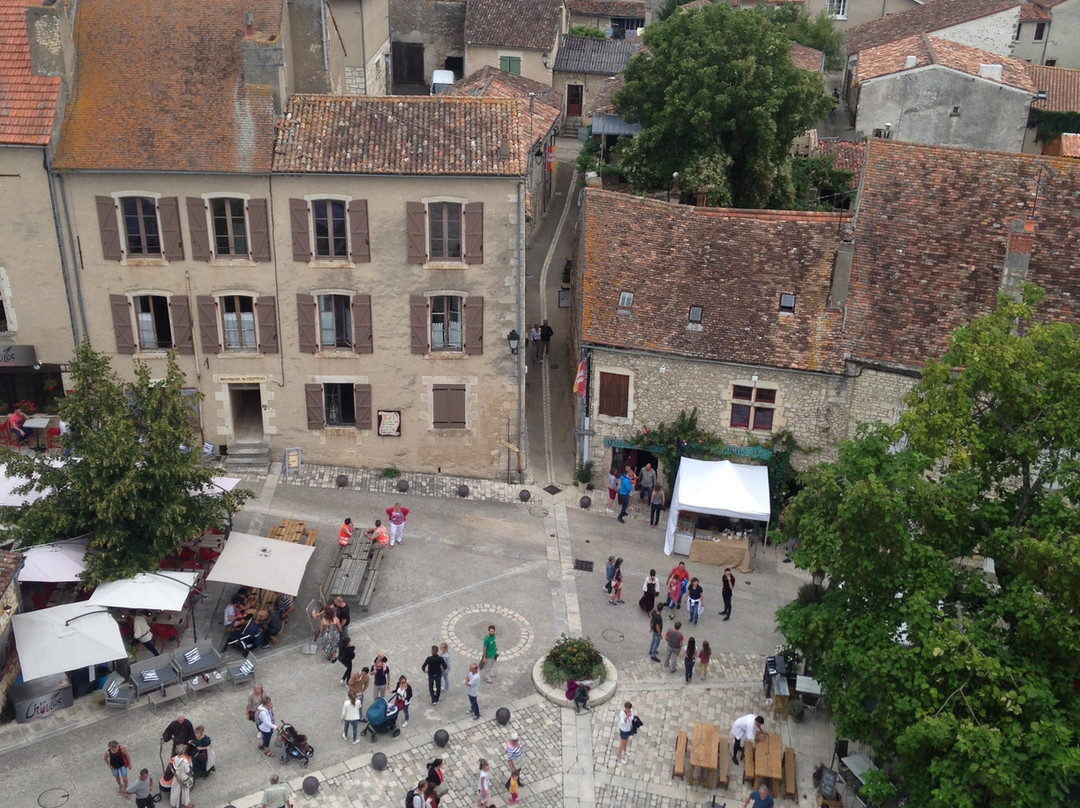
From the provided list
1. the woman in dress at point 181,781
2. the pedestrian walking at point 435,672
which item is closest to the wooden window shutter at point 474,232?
the pedestrian walking at point 435,672

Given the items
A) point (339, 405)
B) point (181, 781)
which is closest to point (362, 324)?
point (339, 405)

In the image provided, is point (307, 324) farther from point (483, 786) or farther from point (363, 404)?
point (483, 786)

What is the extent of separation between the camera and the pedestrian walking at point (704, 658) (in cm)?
2334

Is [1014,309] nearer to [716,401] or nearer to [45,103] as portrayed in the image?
[716,401]

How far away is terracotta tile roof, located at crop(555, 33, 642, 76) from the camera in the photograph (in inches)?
2250

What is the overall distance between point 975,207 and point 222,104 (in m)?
20.7

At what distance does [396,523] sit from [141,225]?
1063 cm

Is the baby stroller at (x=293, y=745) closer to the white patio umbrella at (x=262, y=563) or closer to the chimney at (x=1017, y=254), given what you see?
the white patio umbrella at (x=262, y=563)

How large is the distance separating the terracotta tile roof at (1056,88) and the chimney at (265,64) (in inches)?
1429

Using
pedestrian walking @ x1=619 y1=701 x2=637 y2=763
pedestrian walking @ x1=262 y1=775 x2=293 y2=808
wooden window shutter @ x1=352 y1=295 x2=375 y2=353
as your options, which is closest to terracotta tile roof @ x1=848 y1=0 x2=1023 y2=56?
wooden window shutter @ x1=352 y1=295 x2=375 y2=353

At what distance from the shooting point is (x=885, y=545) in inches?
694

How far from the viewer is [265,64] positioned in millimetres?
28078

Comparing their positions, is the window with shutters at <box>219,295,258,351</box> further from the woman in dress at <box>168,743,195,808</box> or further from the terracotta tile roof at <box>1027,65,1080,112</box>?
the terracotta tile roof at <box>1027,65,1080,112</box>

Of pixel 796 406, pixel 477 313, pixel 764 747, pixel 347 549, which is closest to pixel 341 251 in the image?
pixel 477 313
